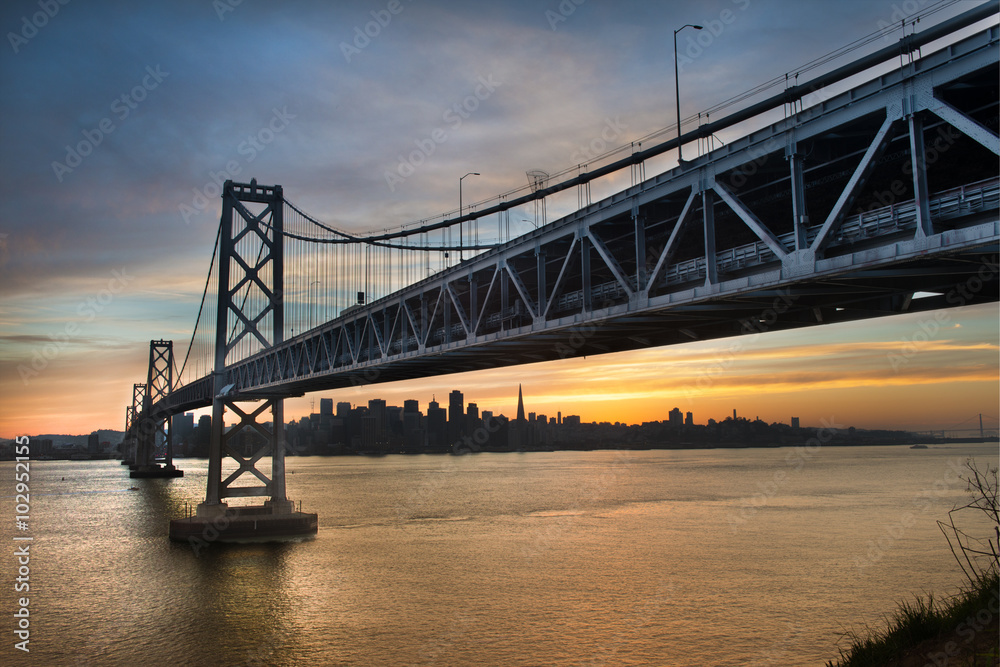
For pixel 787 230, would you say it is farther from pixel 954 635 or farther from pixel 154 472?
pixel 154 472

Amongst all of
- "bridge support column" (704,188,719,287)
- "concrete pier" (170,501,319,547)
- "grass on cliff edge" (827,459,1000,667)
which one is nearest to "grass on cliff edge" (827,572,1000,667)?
"grass on cliff edge" (827,459,1000,667)

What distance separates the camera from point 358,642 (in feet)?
77.2

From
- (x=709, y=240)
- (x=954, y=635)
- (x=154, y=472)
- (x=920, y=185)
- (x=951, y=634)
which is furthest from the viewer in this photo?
(x=154, y=472)

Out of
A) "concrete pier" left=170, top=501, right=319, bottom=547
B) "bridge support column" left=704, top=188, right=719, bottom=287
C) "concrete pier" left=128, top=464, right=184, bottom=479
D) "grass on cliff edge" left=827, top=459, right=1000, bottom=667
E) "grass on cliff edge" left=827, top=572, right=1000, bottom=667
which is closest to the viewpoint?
"grass on cliff edge" left=827, top=459, right=1000, bottom=667

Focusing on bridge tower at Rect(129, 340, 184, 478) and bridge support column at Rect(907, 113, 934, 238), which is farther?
bridge tower at Rect(129, 340, 184, 478)

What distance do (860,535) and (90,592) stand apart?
42391 mm

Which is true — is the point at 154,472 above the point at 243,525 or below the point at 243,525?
below

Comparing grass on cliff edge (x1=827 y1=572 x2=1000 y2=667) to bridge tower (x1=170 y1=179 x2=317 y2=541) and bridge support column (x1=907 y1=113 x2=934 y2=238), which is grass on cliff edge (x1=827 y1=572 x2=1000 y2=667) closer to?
bridge support column (x1=907 y1=113 x2=934 y2=238)

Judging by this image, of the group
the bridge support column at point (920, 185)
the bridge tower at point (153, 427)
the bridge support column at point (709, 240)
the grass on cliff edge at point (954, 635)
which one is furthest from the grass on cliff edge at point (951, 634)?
the bridge tower at point (153, 427)

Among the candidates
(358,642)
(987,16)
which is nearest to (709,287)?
(987,16)

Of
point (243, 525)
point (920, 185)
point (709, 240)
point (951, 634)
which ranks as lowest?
point (243, 525)

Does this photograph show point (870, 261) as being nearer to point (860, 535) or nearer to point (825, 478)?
point (860, 535)

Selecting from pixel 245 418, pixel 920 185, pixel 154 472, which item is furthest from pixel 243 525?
pixel 154 472

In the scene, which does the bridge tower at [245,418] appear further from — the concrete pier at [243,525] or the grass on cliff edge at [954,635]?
the grass on cliff edge at [954,635]
